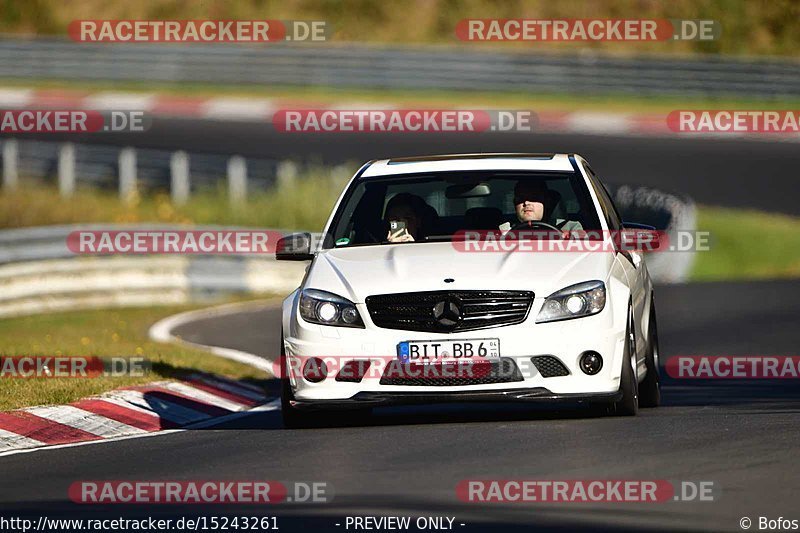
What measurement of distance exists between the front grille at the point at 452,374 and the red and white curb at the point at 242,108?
2599cm

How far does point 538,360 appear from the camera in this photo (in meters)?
9.81

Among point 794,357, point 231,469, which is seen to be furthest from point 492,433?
point 794,357

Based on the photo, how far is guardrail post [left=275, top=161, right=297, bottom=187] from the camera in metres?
28.1

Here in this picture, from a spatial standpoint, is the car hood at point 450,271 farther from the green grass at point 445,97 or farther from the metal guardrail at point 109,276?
the green grass at point 445,97

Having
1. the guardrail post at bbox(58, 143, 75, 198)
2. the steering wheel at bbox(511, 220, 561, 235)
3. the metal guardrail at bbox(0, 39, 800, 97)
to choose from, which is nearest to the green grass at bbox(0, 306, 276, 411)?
the steering wheel at bbox(511, 220, 561, 235)

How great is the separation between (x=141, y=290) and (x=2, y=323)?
6.69ft

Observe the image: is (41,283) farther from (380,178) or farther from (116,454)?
(116,454)

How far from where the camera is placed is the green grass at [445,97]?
3753cm

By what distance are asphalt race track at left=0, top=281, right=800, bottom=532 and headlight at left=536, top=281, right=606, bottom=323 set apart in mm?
593

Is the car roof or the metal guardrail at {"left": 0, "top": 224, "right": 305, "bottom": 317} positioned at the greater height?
the car roof

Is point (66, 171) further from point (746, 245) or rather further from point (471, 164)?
point (471, 164)

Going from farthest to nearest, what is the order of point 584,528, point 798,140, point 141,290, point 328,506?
1. point 798,140
2. point 141,290
3. point 328,506
4. point 584,528

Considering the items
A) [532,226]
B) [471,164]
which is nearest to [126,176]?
[471,164]

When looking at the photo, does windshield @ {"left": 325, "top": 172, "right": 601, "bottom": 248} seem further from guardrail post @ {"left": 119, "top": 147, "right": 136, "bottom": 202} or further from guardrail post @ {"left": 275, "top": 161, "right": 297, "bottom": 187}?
guardrail post @ {"left": 119, "top": 147, "right": 136, "bottom": 202}
